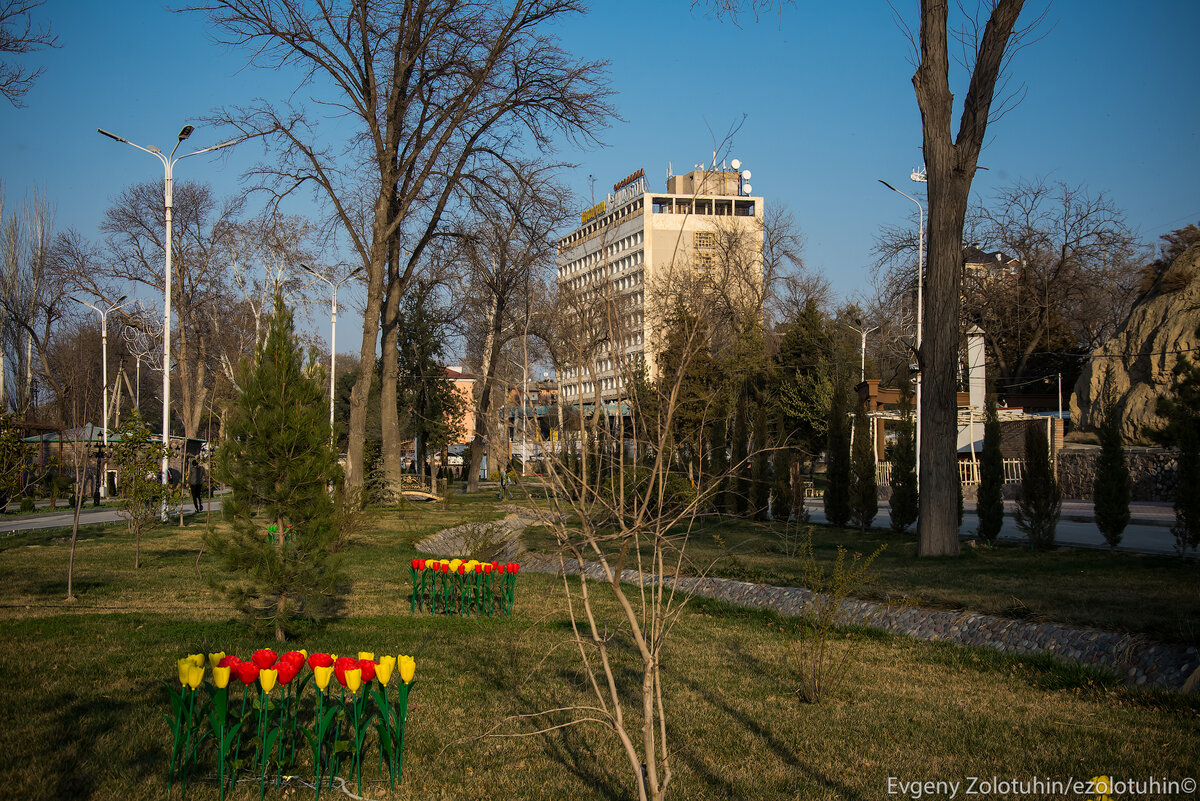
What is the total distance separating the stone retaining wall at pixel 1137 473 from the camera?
949 inches

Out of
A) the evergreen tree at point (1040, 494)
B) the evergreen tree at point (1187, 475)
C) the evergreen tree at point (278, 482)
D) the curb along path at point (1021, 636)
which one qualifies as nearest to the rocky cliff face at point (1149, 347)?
the evergreen tree at point (1040, 494)

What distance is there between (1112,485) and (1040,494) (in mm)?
1095

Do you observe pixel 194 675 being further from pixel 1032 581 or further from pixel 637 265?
pixel 637 265

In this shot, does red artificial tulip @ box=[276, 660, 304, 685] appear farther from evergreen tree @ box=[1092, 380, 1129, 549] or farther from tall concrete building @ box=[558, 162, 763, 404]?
evergreen tree @ box=[1092, 380, 1129, 549]

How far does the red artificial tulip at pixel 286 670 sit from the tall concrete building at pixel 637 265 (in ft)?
6.31

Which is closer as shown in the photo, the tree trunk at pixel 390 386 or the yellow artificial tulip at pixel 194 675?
the yellow artificial tulip at pixel 194 675

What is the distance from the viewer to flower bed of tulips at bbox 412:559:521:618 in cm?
959

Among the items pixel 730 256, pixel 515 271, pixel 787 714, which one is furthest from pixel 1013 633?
pixel 730 256

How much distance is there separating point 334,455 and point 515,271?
→ 23109mm

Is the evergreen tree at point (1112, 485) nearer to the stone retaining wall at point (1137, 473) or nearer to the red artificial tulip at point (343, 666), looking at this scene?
the stone retaining wall at point (1137, 473)

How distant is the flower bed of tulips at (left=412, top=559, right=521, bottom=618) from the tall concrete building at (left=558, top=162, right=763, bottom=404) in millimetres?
2536

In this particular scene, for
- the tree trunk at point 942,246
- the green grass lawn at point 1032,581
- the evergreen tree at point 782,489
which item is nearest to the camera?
the green grass lawn at point 1032,581

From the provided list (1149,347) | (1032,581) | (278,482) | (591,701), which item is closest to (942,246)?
(1032,581)

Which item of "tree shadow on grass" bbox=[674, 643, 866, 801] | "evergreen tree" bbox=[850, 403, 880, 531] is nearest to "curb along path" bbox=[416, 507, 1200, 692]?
"tree shadow on grass" bbox=[674, 643, 866, 801]
